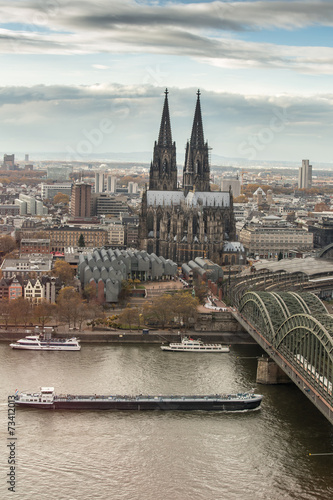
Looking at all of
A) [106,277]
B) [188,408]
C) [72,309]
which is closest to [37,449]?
[188,408]

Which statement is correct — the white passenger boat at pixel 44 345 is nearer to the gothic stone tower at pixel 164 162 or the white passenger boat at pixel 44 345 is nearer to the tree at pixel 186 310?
the tree at pixel 186 310

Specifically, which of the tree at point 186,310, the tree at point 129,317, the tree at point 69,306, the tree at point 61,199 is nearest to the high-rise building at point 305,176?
the tree at point 61,199

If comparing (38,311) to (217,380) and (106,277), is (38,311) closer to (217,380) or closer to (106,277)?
(106,277)

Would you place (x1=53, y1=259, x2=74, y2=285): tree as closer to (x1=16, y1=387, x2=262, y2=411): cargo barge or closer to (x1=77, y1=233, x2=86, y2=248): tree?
(x1=77, y1=233, x2=86, y2=248): tree

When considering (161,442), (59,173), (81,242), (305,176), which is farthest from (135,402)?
(305,176)

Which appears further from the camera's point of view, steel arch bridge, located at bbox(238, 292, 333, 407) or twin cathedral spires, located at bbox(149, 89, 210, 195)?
twin cathedral spires, located at bbox(149, 89, 210, 195)

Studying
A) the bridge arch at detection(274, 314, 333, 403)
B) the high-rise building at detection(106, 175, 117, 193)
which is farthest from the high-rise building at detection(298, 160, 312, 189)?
the bridge arch at detection(274, 314, 333, 403)
